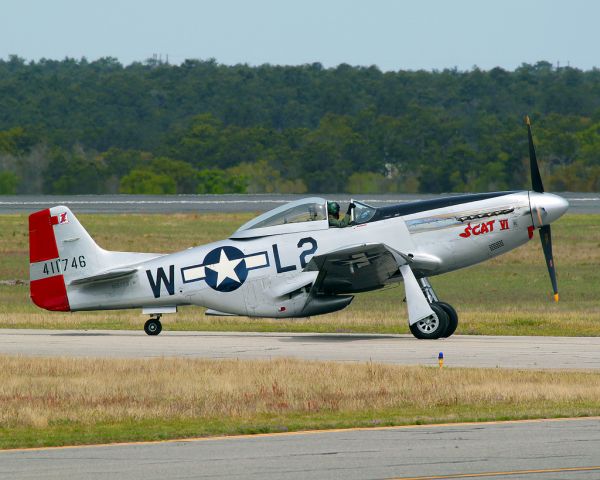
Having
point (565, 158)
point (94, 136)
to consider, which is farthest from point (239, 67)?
point (565, 158)

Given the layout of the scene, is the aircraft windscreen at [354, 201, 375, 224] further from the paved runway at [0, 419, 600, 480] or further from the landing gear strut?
the paved runway at [0, 419, 600, 480]

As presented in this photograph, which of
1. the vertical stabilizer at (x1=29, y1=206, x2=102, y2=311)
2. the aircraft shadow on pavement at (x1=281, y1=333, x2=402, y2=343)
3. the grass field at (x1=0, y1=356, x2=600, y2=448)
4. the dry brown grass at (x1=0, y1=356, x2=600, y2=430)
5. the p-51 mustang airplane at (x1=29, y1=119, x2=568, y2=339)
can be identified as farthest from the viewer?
the vertical stabilizer at (x1=29, y1=206, x2=102, y2=311)

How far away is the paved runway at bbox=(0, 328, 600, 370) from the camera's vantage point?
725 inches

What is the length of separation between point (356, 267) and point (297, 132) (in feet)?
302

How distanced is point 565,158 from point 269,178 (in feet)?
75.9

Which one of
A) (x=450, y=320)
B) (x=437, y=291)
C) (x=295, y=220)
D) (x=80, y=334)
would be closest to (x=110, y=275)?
(x=80, y=334)

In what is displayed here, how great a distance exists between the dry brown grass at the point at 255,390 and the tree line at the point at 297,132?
77.8 metres

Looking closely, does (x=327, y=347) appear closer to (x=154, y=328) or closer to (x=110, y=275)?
(x=154, y=328)

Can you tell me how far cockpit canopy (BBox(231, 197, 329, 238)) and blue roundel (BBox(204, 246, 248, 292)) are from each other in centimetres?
41

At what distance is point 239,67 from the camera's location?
16088cm

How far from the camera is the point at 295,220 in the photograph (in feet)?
72.0

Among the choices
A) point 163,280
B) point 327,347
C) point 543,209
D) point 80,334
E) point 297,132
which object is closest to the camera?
point 327,347

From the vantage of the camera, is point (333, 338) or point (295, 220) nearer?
point (295, 220)

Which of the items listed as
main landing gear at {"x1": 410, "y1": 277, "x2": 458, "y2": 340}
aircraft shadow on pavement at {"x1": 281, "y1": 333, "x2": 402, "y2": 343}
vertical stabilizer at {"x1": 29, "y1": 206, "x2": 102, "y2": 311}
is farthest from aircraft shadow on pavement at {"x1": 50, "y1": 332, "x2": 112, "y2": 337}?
main landing gear at {"x1": 410, "y1": 277, "x2": 458, "y2": 340}
